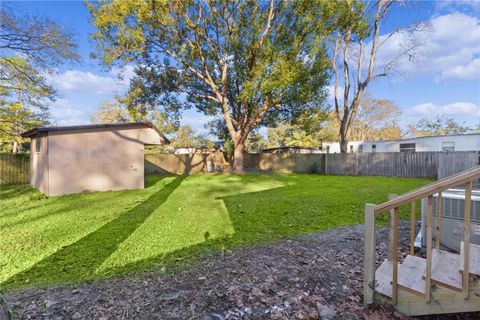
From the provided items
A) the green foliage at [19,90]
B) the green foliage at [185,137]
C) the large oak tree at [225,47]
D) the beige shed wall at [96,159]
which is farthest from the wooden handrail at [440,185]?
the green foliage at [185,137]

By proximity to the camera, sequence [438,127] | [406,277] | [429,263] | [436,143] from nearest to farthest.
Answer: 1. [429,263]
2. [406,277]
3. [436,143]
4. [438,127]

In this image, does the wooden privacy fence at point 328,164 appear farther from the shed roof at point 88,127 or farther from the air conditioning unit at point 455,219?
the air conditioning unit at point 455,219

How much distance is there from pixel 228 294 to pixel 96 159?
8358 millimetres

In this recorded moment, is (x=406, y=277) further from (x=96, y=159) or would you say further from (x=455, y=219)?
(x=96, y=159)

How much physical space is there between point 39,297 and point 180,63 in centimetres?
1263

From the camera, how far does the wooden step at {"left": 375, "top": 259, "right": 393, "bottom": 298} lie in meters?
2.09

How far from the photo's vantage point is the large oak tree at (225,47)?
34.8 feet

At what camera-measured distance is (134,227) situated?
4.55 m

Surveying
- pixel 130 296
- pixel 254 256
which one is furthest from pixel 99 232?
pixel 254 256

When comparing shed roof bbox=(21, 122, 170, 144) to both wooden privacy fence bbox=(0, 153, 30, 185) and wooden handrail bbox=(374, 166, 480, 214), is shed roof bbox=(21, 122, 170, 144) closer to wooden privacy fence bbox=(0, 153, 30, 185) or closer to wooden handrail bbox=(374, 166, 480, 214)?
wooden privacy fence bbox=(0, 153, 30, 185)

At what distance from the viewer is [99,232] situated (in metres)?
4.32

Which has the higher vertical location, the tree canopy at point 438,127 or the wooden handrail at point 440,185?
the tree canopy at point 438,127

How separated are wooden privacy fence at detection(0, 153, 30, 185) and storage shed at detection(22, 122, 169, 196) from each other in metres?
2.33

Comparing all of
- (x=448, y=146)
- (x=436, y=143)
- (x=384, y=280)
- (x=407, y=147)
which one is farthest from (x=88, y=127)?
(x=448, y=146)
